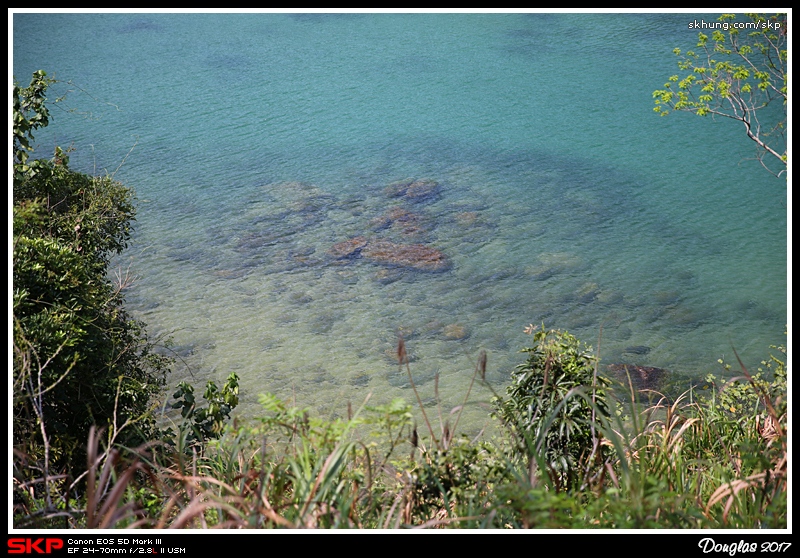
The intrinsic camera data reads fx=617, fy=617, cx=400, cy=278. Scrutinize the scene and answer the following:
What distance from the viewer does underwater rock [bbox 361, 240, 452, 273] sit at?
818 centimetres

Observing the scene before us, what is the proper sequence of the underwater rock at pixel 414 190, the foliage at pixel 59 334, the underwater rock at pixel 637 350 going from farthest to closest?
the underwater rock at pixel 414 190 < the underwater rock at pixel 637 350 < the foliage at pixel 59 334

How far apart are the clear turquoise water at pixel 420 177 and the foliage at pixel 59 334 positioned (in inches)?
37.1

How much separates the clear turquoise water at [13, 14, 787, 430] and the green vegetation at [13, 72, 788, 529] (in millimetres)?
734

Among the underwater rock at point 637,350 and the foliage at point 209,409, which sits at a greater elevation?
the foliage at point 209,409

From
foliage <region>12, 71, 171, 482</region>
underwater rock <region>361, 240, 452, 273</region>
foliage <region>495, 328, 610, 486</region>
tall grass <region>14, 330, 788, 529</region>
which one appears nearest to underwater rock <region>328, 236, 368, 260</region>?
underwater rock <region>361, 240, 452, 273</region>

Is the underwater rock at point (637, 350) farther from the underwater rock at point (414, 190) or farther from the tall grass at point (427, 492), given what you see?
the underwater rock at point (414, 190)

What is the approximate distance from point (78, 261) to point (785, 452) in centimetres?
328

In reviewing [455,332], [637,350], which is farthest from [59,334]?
[637,350]

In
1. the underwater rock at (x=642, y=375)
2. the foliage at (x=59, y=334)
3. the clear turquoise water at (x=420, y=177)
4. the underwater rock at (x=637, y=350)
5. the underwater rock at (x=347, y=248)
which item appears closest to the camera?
the foliage at (x=59, y=334)

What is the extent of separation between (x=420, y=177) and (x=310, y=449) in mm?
8930

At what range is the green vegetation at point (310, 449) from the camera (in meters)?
1.77

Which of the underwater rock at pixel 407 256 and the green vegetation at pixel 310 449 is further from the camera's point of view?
the underwater rock at pixel 407 256
